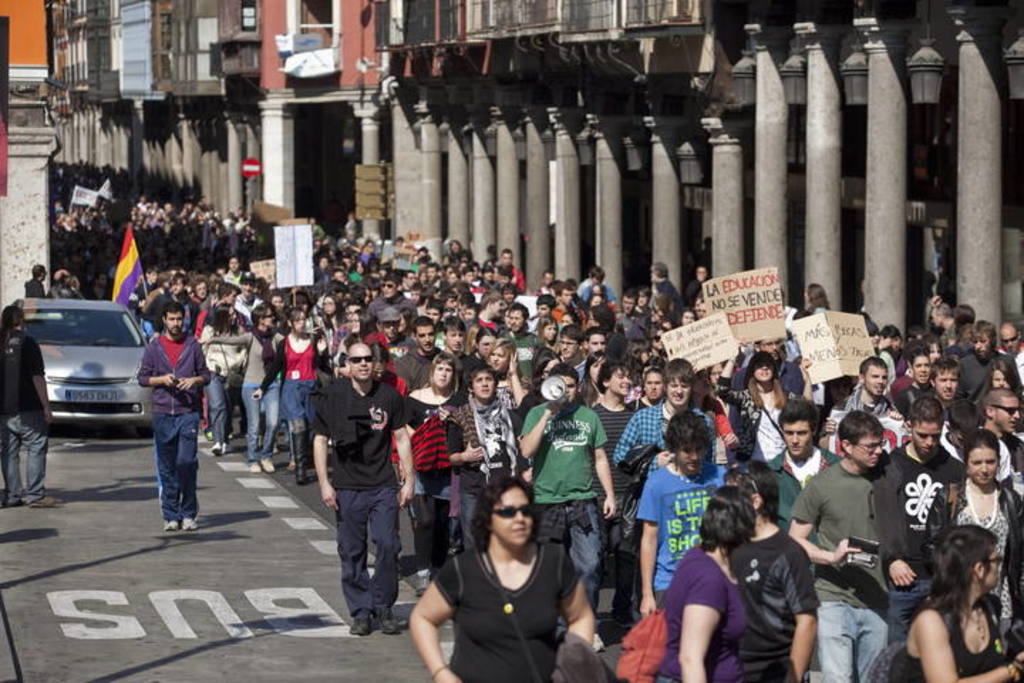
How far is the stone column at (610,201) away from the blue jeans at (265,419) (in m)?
17.1

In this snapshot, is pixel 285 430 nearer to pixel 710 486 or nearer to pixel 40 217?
pixel 40 217

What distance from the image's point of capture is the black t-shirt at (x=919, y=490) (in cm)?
1100

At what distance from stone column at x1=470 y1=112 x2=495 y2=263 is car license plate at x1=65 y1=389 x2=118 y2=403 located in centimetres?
2631

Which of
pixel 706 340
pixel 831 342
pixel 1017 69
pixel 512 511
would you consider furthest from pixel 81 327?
pixel 512 511

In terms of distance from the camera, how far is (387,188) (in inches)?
2138

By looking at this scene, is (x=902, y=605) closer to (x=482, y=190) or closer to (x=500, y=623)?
(x=500, y=623)

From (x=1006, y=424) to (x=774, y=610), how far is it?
3879 mm

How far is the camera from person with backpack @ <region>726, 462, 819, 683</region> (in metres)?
9.05

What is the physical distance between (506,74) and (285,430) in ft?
72.6

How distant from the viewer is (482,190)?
5188 centimetres

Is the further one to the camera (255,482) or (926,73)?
(926,73)

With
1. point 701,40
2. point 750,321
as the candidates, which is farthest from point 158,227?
→ point 750,321

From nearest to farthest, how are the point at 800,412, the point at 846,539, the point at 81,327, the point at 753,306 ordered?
the point at 846,539 → the point at 800,412 → the point at 753,306 → the point at 81,327

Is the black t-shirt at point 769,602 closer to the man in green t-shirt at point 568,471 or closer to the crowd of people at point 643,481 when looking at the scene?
the crowd of people at point 643,481
